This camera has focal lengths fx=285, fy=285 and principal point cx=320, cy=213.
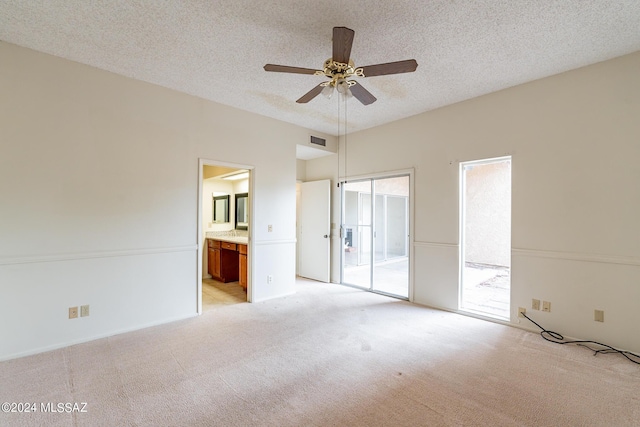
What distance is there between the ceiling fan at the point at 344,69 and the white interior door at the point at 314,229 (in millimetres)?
3063

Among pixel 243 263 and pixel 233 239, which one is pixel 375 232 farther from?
pixel 233 239

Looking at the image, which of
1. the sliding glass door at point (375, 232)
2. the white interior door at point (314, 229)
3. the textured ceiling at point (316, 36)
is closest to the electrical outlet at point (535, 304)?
the sliding glass door at point (375, 232)

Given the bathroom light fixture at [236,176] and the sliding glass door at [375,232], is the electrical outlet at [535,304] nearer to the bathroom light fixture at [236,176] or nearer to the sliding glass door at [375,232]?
the sliding glass door at [375,232]

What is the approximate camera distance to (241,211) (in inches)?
245

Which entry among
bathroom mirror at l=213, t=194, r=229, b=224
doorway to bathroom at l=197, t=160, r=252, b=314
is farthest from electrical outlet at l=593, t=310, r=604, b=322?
bathroom mirror at l=213, t=194, r=229, b=224

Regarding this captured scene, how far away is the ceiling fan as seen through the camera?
2051 mm

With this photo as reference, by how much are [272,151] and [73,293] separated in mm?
3027

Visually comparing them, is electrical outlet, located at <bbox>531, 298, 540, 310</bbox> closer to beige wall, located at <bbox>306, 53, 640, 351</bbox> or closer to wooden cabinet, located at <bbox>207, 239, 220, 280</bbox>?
beige wall, located at <bbox>306, 53, 640, 351</bbox>

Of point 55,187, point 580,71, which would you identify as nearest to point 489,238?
point 580,71

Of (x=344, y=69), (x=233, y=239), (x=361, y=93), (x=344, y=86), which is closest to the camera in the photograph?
(x=344, y=69)

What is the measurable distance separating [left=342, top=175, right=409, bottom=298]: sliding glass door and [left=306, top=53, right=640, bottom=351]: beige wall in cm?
115

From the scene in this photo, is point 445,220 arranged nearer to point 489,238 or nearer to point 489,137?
point 489,137

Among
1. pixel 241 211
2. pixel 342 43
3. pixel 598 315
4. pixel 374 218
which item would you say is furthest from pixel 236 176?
pixel 598 315

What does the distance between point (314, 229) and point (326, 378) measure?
3.71 metres
